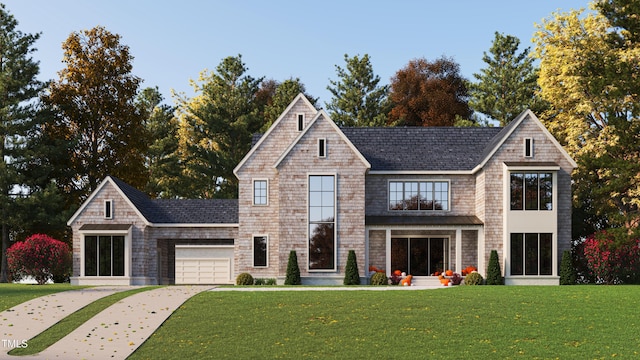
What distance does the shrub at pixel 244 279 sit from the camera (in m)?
38.7

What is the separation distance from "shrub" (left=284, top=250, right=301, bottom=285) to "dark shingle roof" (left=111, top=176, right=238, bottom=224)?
5.53 meters

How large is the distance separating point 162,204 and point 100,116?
1209 cm

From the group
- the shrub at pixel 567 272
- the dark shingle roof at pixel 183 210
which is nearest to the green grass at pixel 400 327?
the shrub at pixel 567 272

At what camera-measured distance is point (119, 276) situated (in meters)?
40.4

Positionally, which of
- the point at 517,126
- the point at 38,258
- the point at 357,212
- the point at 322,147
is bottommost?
→ the point at 38,258

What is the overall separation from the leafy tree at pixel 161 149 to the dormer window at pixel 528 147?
96.2 ft

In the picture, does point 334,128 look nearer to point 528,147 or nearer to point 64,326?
point 528,147

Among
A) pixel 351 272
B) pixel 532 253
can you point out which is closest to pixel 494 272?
pixel 532 253

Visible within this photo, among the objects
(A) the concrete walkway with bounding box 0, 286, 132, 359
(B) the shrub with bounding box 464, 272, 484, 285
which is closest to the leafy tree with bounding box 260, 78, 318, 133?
(B) the shrub with bounding box 464, 272, 484, 285

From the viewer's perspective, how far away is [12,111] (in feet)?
159

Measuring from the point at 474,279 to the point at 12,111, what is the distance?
3009 centimetres

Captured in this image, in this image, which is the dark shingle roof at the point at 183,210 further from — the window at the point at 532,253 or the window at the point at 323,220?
the window at the point at 532,253

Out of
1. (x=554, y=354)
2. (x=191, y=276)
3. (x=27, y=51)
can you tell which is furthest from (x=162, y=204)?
(x=554, y=354)

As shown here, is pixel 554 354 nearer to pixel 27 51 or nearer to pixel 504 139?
pixel 504 139
